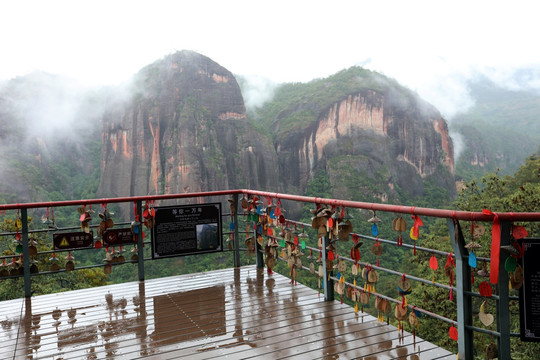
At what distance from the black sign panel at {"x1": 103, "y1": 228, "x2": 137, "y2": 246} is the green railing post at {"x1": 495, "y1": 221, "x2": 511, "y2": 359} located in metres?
3.24

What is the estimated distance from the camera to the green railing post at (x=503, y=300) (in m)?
1.92

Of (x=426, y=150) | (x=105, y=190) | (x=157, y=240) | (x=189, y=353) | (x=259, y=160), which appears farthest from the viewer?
(x=426, y=150)

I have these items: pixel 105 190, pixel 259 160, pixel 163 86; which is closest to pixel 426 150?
pixel 259 160

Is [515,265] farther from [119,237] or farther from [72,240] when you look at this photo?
[72,240]

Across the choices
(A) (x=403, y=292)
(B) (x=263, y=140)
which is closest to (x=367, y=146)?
(B) (x=263, y=140)

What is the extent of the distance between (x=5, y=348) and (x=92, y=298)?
110 centimetres

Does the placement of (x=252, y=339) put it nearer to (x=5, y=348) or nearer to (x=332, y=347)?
(x=332, y=347)

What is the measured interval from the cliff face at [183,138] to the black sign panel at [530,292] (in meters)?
47.3

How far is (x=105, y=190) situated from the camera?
160ft

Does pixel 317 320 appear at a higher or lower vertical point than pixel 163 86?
lower

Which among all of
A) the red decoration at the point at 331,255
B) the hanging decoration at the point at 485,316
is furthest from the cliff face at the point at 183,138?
the hanging decoration at the point at 485,316

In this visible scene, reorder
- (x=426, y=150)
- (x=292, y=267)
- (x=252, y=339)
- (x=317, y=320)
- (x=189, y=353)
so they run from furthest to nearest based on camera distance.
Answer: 1. (x=426, y=150)
2. (x=292, y=267)
3. (x=317, y=320)
4. (x=252, y=339)
5. (x=189, y=353)

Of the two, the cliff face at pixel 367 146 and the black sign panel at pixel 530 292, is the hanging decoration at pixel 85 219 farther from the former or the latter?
the cliff face at pixel 367 146

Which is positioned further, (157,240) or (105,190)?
(105,190)
